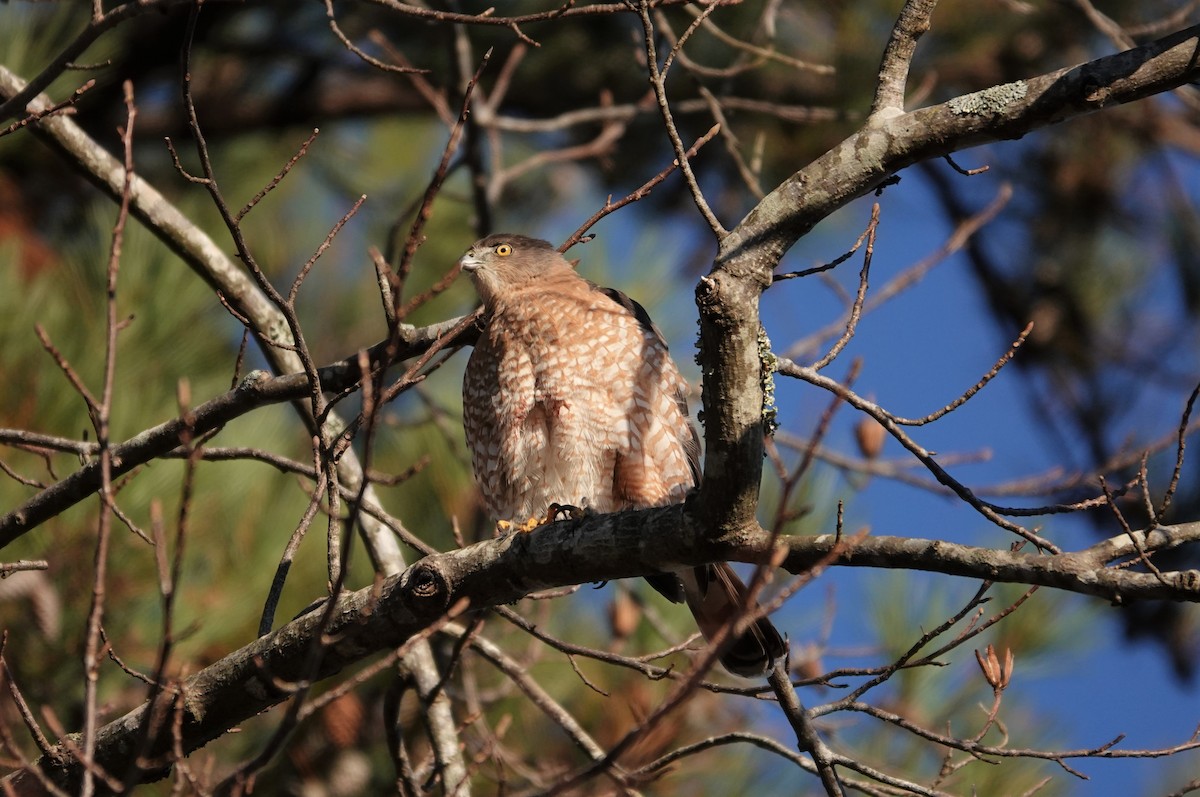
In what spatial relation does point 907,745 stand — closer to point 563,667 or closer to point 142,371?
point 563,667

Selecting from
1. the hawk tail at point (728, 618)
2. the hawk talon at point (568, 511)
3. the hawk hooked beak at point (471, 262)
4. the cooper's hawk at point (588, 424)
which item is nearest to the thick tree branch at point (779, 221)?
the hawk talon at point (568, 511)

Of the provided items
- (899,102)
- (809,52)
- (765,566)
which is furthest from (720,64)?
(765,566)

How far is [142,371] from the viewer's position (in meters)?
5.62

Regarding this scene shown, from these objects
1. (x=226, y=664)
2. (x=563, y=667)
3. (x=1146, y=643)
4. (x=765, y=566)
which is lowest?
(x=765, y=566)

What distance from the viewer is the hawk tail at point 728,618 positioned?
3943 mm

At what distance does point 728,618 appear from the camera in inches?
166

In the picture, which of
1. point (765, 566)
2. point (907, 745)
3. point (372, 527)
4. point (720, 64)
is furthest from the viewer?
point (720, 64)

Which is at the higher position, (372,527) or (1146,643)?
(1146,643)

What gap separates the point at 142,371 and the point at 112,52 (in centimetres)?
177

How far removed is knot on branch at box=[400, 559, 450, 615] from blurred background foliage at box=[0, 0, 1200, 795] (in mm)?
1478

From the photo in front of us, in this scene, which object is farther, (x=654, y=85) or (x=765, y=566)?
(x=654, y=85)

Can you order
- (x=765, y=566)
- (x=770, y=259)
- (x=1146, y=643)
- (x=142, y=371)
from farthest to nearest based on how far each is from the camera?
(x=1146, y=643)
(x=142, y=371)
(x=770, y=259)
(x=765, y=566)

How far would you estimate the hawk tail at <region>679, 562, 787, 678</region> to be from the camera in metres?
3.94

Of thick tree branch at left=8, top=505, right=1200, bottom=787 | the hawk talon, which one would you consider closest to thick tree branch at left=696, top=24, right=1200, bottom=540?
thick tree branch at left=8, top=505, right=1200, bottom=787
